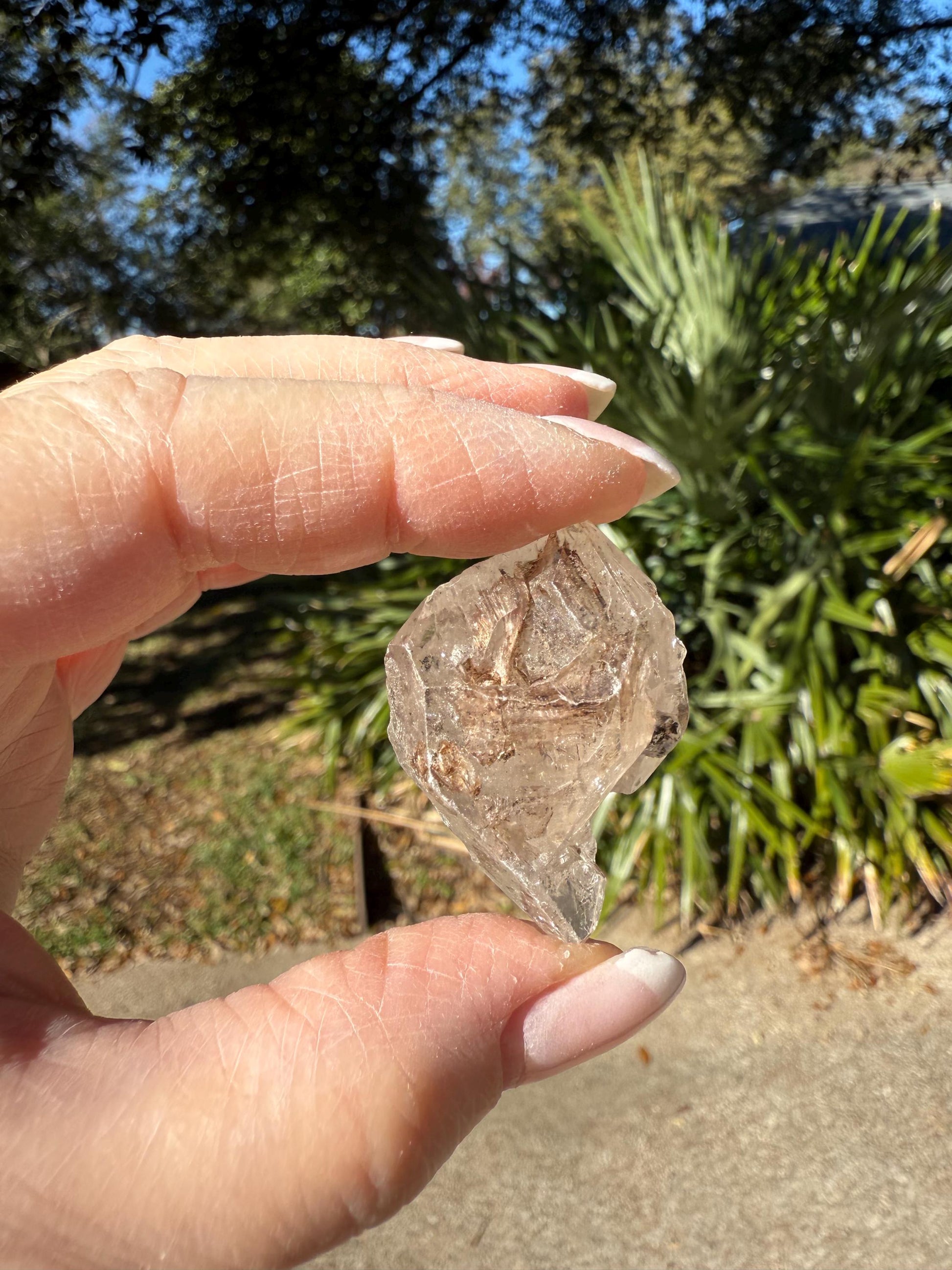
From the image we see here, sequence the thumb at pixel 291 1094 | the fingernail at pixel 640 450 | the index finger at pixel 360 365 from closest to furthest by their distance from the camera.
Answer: the thumb at pixel 291 1094 < the fingernail at pixel 640 450 < the index finger at pixel 360 365

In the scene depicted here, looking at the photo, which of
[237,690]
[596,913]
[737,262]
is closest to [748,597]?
[737,262]

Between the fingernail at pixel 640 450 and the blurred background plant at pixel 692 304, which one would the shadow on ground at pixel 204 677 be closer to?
the blurred background plant at pixel 692 304

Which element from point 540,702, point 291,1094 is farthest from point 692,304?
point 291,1094

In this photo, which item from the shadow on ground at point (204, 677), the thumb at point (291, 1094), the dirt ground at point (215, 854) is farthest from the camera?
the shadow on ground at point (204, 677)

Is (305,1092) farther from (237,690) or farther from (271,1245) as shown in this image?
Result: (237,690)

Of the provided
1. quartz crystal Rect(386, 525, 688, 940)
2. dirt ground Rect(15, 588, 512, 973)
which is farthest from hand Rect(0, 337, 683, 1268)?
dirt ground Rect(15, 588, 512, 973)

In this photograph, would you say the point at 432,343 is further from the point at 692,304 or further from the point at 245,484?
the point at 692,304

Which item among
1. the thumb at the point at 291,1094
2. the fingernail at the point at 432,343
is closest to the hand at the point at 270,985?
the thumb at the point at 291,1094

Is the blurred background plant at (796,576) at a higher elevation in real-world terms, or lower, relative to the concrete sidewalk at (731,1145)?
higher
